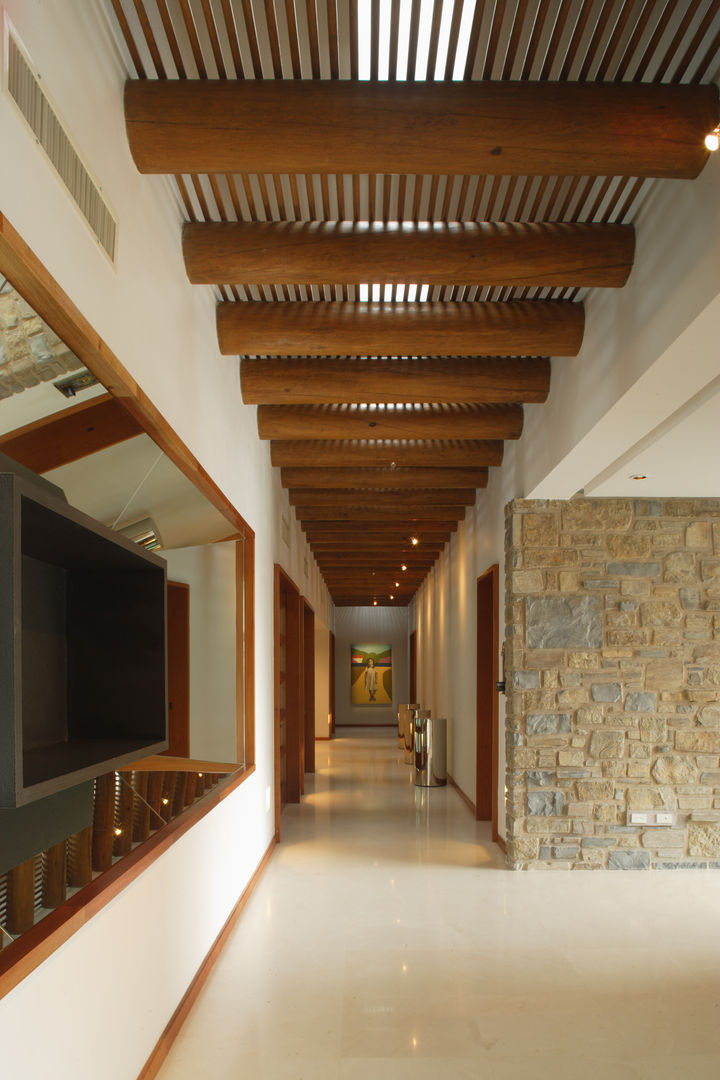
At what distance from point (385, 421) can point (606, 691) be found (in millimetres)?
2349

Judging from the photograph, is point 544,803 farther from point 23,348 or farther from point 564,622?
point 23,348

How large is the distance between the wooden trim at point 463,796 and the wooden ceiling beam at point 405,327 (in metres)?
5.03

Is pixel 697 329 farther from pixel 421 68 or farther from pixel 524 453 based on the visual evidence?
pixel 524 453

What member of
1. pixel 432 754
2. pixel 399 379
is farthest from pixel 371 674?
pixel 399 379

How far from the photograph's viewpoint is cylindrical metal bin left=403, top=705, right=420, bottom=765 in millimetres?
12458

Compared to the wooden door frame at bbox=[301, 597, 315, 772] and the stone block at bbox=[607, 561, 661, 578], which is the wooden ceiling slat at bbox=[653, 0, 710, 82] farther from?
the wooden door frame at bbox=[301, 597, 315, 772]

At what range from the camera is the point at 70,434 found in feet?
7.16

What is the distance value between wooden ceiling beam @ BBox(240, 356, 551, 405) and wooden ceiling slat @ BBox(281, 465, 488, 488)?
7.68 ft

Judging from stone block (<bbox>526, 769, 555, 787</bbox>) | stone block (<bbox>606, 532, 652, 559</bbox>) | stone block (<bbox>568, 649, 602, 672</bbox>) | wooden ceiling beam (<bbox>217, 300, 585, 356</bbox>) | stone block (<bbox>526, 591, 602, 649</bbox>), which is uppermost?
wooden ceiling beam (<bbox>217, 300, 585, 356</bbox>)

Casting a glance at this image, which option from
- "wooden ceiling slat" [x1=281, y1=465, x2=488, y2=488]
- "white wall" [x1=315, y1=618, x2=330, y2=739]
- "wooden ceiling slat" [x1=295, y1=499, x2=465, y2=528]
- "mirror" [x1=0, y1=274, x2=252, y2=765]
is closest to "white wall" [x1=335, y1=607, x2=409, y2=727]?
"white wall" [x1=315, y1=618, x2=330, y2=739]

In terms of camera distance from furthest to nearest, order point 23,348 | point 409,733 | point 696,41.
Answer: point 409,733, point 696,41, point 23,348

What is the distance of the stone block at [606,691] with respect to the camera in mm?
5973

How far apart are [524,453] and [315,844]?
330 centimetres

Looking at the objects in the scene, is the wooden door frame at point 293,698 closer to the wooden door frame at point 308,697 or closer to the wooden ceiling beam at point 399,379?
the wooden door frame at point 308,697
